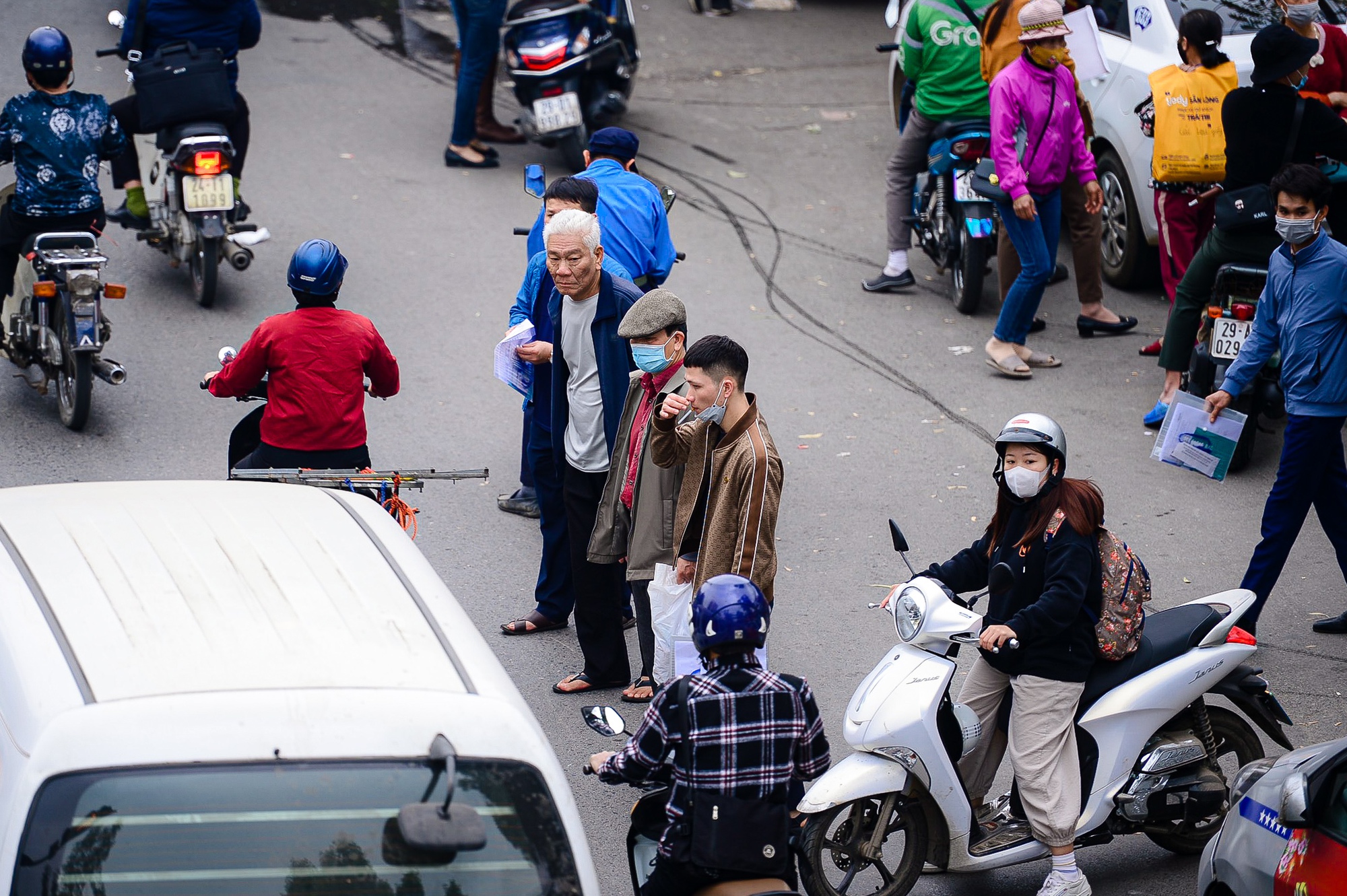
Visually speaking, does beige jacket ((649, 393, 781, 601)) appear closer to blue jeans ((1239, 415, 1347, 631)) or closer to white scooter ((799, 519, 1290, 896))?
white scooter ((799, 519, 1290, 896))

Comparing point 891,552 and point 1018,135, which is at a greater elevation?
point 1018,135

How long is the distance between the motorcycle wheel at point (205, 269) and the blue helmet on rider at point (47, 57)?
1572 mm

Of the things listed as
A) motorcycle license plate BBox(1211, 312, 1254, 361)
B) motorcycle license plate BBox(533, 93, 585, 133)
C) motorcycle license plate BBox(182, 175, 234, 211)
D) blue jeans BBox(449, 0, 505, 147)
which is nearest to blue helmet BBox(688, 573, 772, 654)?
motorcycle license plate BBox(1211, 312, 1254, 361)

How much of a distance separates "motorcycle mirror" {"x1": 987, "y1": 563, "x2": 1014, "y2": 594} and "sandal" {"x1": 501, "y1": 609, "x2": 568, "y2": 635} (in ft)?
Result: 8.56

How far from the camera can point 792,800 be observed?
4.63 meters

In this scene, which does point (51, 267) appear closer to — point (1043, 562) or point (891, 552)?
point (891, 552)

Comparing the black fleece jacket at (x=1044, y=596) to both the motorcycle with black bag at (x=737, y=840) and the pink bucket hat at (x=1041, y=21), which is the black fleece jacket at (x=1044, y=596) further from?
the pink bucket hat at (x=1041, y=21)

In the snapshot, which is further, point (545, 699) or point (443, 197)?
point (443, 197)

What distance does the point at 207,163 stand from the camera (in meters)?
9.09

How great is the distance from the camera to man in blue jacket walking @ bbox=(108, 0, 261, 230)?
367 inches

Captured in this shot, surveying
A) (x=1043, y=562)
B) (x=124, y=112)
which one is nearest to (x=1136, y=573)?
(x=1043, y=562)

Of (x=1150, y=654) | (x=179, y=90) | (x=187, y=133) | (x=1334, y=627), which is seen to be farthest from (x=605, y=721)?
(x=179, y=90)

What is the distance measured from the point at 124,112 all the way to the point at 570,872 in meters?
7.61

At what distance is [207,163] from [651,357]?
4.84 m
